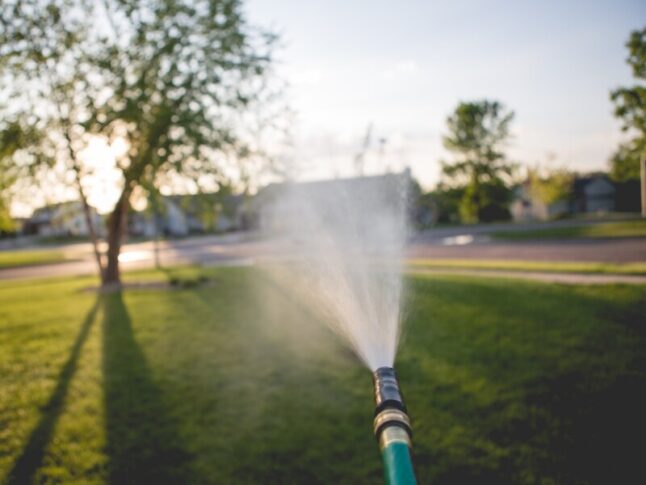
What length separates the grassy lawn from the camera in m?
4.47

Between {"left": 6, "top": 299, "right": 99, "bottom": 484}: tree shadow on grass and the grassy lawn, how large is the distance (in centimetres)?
2

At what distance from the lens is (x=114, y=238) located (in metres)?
16.6

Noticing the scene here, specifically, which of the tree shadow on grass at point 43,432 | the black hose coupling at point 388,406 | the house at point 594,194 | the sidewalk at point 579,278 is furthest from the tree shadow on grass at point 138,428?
the house at point 594,194

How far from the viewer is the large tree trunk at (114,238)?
15930 millimetres

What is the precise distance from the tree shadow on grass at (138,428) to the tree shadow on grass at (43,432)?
56cm

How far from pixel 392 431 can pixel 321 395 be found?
4873mm

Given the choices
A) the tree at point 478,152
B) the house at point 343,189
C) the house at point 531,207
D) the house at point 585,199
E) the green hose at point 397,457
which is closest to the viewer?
the green hose at point 397,457

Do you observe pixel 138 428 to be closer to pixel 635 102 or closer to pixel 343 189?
pixel 343 189

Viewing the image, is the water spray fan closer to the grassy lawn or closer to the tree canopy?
the grassy lawn

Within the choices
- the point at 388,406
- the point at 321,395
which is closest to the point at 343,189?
the point at 321,395

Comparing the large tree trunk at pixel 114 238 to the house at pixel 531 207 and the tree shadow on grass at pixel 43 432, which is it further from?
the house at pixel 531 207

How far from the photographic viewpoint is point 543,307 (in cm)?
884

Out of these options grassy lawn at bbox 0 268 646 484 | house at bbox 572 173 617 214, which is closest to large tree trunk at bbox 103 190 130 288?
grassy lawn at bbox 0 268 646 484

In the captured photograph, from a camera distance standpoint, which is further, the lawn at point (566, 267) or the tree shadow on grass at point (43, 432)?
the lawn at point (566, 267)
